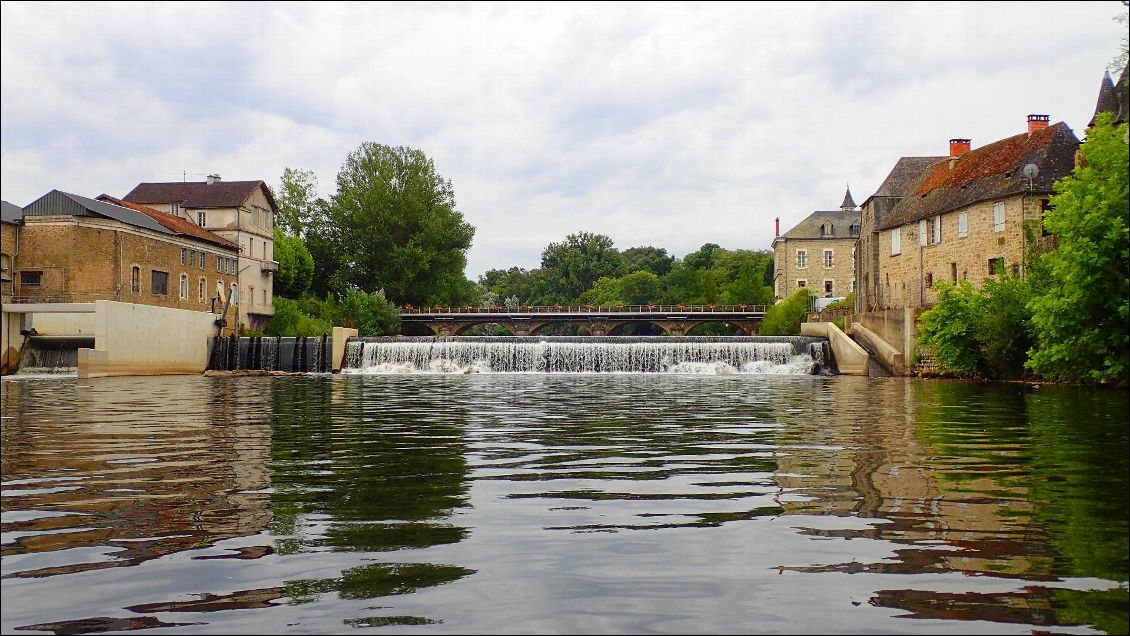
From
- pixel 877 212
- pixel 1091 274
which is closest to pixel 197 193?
pixel 877 212

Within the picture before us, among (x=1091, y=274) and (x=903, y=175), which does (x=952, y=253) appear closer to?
(x=903, y=175)

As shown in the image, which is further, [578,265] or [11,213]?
[578,265]

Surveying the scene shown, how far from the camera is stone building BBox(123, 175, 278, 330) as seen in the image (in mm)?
68688

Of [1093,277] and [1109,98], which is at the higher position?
[1109,98]

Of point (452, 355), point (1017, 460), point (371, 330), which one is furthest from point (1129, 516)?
point (371, 330)

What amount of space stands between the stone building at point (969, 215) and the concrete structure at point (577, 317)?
22.0 meters

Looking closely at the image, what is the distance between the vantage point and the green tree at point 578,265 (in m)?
153

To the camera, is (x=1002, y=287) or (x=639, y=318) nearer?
(x=1002, y=287)

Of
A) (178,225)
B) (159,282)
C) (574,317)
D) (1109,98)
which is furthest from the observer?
(574,317)

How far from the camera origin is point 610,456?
39.9 feet

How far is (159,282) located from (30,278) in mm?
6706

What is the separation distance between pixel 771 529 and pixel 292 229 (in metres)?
92.5

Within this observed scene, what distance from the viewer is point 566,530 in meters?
7.21

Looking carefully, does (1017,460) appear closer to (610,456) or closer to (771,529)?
(610,456)
